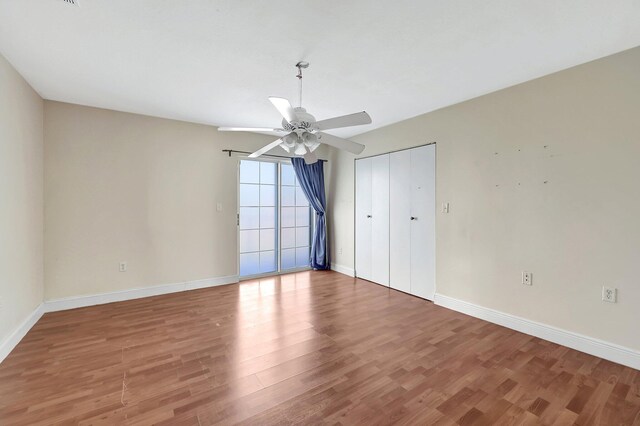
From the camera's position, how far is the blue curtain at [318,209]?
208 inches

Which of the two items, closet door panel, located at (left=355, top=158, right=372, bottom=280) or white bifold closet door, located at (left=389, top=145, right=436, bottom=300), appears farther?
closet door panel, located at (left=355, top=158, right=372, bottom=280)

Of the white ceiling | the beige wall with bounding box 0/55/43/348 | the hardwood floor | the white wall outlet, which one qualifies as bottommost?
the hardwood floor

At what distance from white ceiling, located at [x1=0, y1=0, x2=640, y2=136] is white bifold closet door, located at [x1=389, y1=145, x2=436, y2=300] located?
0.99 meters

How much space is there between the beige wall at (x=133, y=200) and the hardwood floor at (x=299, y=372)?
678 millimetres

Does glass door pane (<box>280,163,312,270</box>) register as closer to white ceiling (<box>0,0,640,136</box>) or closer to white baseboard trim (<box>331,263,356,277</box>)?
white baseboard trim (<box>331,263,356,277</box>)

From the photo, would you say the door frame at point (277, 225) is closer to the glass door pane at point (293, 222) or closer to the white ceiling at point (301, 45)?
the glass door pane at point (293, 222)

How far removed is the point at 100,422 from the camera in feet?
5.34

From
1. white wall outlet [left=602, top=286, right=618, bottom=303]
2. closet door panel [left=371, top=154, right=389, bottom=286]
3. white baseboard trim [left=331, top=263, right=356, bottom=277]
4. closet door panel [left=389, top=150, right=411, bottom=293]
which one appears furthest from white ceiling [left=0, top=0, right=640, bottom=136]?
white baseboard trim [left=331, top=263, right=356, bottom=277]

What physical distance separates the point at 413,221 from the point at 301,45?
2730mm

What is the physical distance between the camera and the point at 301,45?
2.16 meters

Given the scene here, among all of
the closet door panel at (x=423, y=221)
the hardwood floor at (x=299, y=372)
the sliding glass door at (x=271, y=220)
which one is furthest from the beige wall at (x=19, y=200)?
the closet door panel at (x=423, y=221)

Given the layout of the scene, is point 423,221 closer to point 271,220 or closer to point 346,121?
point 346,121

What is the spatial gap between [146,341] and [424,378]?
96.8 inches

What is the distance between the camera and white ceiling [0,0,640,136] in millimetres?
1781
